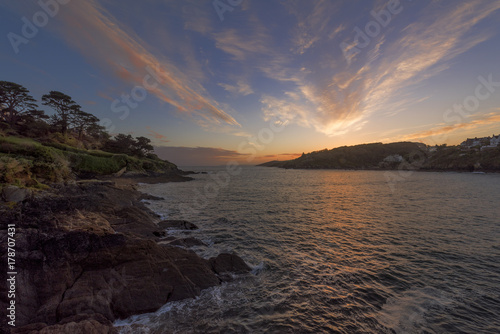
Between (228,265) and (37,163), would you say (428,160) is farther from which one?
(37,163)

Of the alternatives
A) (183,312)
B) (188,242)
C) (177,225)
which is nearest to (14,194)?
(177,225)

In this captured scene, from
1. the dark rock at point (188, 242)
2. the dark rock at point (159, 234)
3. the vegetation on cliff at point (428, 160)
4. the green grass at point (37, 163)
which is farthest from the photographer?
the vegetation on cliff at point (428, 160)

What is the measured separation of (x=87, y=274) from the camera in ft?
26.9

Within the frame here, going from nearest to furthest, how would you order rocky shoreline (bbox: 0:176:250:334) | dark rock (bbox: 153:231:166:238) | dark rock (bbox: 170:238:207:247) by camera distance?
rocky shoreline (bbox: 0:176:250:334) → dark rock (bbox: 170:238:207:247) → dark rock (bbox: 153:231:166:238)

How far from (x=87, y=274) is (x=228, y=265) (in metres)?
7.32

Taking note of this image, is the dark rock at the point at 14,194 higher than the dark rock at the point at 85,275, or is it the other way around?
the dark rock at the point at 14,194

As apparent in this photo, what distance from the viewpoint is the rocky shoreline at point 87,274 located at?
6.68m

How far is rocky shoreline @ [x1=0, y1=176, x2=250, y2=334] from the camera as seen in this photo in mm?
6676

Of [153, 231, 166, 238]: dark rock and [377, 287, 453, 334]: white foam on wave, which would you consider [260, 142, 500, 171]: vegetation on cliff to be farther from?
[153, 231, 166, 238]: dark rock

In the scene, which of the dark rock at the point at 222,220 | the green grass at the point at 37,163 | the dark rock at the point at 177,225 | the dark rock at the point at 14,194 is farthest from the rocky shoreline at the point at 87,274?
the dark rock at the point at 222,220

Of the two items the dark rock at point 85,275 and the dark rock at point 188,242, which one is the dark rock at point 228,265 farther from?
the dark rock at point 188,242

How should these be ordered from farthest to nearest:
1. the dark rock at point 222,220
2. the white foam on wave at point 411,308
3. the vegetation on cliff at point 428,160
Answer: the vegetation on cliff at point 428,160 < the dark rock at point 222,220 < the white foam on wave at point 411,308

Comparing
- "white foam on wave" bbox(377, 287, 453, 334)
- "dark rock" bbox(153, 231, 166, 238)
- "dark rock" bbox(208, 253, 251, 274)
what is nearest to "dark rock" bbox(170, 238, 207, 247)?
"dark rock" bbox(153, 231, 166, 238)

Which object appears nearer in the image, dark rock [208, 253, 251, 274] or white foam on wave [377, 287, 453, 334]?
white foam on wave [377, 287, 453, 334]
